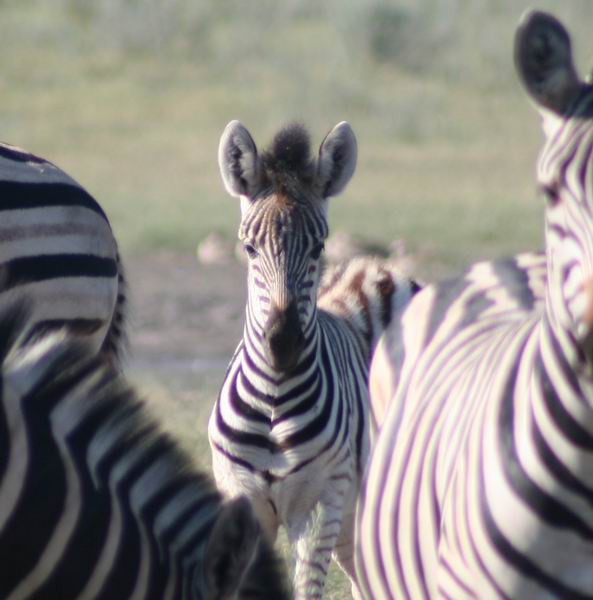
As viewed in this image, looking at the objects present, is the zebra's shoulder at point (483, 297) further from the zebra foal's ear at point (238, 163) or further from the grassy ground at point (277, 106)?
the grassy ground at point (277, 106)

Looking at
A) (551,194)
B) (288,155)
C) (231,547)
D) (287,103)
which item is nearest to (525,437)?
(551,194)

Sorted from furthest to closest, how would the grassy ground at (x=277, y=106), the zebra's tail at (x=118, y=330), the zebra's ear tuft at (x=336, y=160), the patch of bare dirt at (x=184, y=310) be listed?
the grassy ground at (x=277, y=106), the patch of bare dirt at (x=184, y=310), the zebra's ear tuft at (x=336, y=160), the zebra's tail at (x=118, y=330)

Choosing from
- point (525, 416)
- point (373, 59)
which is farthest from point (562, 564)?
point (373, 59)

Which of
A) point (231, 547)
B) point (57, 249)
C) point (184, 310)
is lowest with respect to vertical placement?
point (231, 547)

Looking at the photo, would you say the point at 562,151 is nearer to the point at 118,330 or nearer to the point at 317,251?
the point at 317,251

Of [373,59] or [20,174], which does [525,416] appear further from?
[373,59]

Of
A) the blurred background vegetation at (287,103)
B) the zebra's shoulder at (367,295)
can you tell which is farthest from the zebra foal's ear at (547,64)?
the blurred background vegetation at (287,103)

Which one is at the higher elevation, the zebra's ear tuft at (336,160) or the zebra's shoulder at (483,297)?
the zebra's ear tuft at (336,160)

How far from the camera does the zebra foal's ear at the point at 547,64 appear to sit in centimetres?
257

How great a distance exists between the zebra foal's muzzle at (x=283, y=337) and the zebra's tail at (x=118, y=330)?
0.60 metres

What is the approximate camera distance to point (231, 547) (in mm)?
2436

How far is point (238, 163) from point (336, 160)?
42 cm

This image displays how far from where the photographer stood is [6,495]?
2578mm

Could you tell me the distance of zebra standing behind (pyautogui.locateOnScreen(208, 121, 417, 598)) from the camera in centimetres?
537
